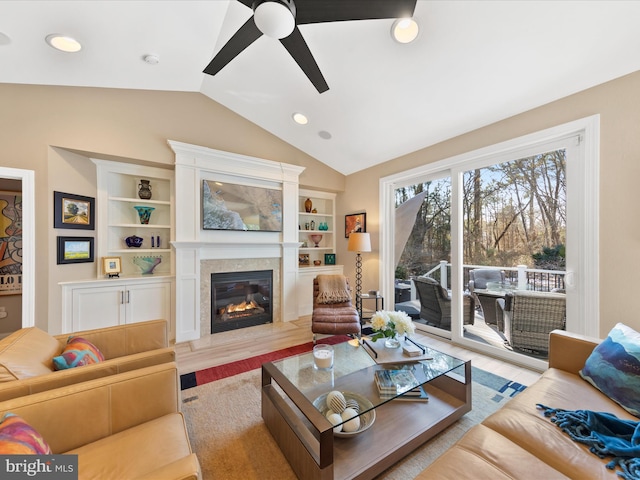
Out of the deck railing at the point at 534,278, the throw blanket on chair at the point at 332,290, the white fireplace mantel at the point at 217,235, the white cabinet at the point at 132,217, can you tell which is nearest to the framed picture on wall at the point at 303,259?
the white fireplace mantel at the point at 217,235

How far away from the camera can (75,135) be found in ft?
9.04

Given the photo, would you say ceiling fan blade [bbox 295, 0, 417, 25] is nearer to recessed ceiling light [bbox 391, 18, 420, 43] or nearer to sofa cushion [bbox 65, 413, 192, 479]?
recessed ceiling light [bbox 391, 18, 420, 43]

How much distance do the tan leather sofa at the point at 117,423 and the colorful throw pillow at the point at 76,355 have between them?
1.16 ft

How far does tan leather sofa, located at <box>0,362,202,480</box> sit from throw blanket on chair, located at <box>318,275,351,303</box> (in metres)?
2.50

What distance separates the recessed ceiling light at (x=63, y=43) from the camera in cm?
205

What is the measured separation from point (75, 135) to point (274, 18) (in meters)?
2.77

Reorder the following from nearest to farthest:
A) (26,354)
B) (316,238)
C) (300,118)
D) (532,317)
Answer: (26,354) < (532,317) < (300,118) < (316,238)

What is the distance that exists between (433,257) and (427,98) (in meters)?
2.03

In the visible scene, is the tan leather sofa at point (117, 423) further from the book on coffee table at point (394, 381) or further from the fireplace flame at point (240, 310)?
the fireplace flame at point (240, 310)

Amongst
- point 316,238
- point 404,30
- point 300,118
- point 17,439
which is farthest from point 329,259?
point 17,439

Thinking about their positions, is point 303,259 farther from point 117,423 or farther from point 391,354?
point 117,423

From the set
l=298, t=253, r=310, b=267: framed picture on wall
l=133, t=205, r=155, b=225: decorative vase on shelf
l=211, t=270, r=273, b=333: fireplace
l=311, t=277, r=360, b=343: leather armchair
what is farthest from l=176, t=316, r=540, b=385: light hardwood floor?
l=133, t=205, r=155, b=225: decorative vase on shelf

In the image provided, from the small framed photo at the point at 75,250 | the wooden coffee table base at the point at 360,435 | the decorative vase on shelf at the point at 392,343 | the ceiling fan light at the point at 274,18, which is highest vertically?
the ceiling fan light at the point at 274,18

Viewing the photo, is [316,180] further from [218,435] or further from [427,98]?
[218,435]
